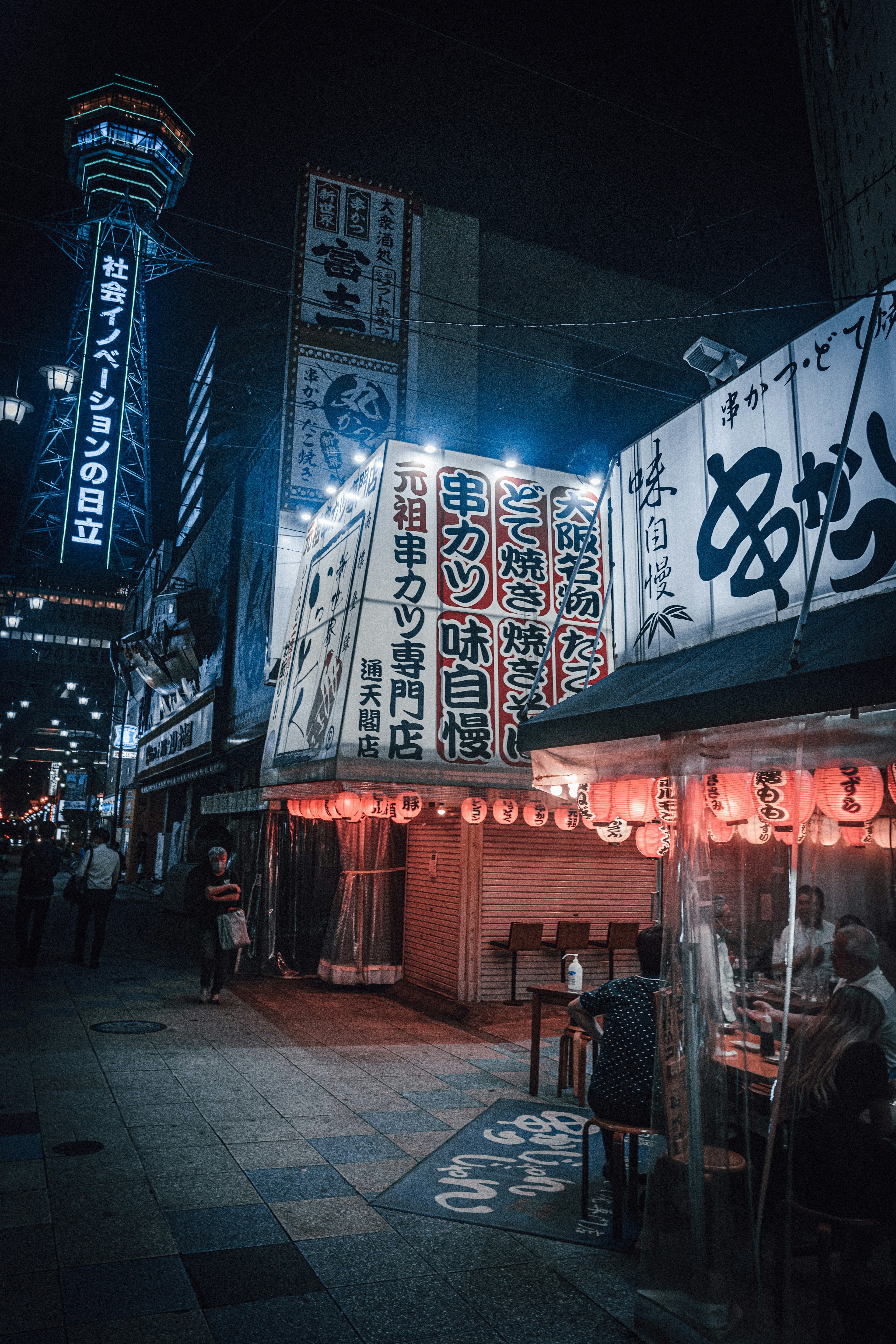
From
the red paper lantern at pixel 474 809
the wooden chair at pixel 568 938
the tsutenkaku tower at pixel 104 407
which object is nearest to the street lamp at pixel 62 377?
the tsutenkaku tower at pixel 104 407

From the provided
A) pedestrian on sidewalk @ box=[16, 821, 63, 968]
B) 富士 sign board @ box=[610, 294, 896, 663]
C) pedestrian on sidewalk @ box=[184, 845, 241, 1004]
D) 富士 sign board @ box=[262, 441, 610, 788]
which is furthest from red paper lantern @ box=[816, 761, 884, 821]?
pedestrian on sidewalk @ box=[16, 821, 63, 968]

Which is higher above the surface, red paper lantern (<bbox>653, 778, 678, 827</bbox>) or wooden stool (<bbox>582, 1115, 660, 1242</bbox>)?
red paper lantern (<bbox>653, 778, 678, 827</bbox>)

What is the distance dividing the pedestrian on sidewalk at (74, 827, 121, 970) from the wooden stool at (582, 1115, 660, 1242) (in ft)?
35.9

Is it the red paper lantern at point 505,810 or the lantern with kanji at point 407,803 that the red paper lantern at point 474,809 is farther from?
the lantern with kanji at point 407,803

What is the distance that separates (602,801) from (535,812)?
4137mm

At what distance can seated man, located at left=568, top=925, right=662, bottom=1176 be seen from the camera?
18.0 ft

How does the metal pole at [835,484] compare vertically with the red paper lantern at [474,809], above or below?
above

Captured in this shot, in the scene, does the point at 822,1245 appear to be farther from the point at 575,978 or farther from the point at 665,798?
the point at 575,978

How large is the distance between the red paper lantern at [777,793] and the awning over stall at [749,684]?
0.75m

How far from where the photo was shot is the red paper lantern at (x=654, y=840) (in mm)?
8539

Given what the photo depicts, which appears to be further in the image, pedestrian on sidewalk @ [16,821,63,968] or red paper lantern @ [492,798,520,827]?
pedestrian on sidewalk @ [16,821,63,968]

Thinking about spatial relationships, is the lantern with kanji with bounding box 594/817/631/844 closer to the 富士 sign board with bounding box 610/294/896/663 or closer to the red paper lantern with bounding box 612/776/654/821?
the red paper lantern with bounding box 612/776/654/821

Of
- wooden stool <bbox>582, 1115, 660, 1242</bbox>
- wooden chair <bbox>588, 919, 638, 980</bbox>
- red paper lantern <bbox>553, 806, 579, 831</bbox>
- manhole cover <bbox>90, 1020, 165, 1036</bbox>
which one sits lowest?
manhole cover <bbox>90, 1020, 165, 1036</bbox>

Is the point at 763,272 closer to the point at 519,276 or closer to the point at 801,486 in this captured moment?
the point at 519,276
